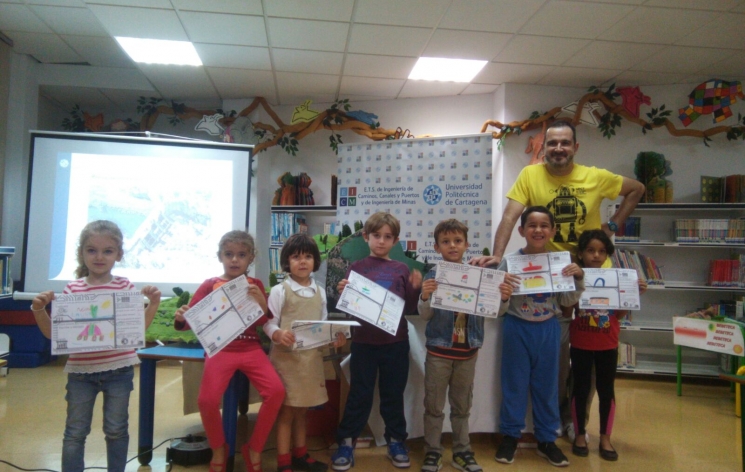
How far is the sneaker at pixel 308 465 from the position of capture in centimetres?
208

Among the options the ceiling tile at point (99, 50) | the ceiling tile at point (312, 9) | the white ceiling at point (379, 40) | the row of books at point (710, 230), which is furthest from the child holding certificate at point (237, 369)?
the row of books at point (710, 230)

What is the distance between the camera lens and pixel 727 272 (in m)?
4.21

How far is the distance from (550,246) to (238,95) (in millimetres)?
4063

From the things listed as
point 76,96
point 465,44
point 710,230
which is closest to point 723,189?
point 710,230

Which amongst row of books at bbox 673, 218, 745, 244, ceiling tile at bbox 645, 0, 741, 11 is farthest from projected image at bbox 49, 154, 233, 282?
row of books at bbox 673, 218, 745, 244

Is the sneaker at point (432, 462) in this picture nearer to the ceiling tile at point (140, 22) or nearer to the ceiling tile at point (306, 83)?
the ceiling tile at point (140, 22)

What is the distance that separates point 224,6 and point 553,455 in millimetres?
3584

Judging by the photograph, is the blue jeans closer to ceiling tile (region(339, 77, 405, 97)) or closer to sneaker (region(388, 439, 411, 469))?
sneaker (region(388, 439, 411, 469))

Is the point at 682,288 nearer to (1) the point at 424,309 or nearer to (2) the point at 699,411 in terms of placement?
(2) the point at 699,411

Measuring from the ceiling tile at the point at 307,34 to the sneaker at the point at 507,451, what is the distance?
312 cm

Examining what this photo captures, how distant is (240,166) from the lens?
3.46 m

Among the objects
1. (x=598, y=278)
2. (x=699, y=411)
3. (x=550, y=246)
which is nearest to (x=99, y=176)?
(x=550, y=246)

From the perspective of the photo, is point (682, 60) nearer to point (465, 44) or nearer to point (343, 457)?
point (465, 44)

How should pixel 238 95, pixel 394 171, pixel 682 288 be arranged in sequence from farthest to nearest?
pixel 238 95 → pixel 682 288 → pixel 394 171
